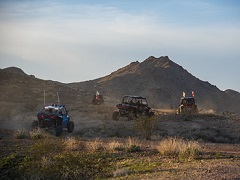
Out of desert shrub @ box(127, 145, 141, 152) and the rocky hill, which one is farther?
the rocky hill

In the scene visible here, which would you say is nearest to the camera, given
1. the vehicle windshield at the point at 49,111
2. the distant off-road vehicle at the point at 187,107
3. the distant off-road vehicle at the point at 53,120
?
the distant off-road vehicle at the point at 53,120

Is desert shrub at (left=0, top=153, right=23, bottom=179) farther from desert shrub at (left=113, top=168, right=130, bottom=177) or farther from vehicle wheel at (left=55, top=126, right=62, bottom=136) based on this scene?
vehicle wheel at (left=55, top=126, right=62, bottom=136)

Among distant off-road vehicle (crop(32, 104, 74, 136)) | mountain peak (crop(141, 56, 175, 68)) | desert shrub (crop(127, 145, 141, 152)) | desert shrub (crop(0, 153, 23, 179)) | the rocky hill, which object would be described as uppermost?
mountain peak (crop(141, 56, 175, 68))

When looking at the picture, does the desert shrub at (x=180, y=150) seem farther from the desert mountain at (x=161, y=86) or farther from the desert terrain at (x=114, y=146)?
A: the desert mountain at (x=161, y=86)

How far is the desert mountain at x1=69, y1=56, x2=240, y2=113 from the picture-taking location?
87.6 meters

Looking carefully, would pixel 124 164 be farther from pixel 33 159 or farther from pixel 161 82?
Answer: pixel 161 82

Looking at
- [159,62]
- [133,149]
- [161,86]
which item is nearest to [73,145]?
[133,149]

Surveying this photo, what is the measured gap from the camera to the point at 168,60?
110 metres

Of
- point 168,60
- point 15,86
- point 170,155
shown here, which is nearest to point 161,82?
point 168,60

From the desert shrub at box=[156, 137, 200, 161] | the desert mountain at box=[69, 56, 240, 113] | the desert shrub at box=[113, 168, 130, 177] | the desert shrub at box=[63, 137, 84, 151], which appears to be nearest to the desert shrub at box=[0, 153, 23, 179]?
the desert shrub at box=[63, 137, 84, 151]

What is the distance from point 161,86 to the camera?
9288 centimetres

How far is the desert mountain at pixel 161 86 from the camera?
87.6 metres

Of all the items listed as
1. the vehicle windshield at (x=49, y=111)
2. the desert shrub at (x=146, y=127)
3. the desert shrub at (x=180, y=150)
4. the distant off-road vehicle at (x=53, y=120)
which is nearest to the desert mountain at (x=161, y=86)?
the vehicle windshield at (x=49, y=111)

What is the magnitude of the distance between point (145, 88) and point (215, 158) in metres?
76.3
